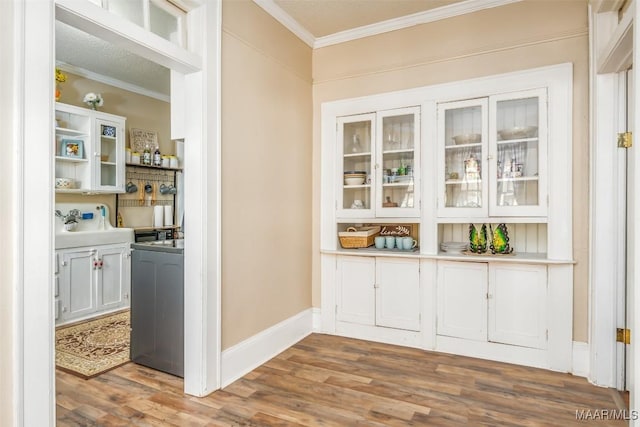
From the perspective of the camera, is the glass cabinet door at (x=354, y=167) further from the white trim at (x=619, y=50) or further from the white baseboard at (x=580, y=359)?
the white baseboard at (x=580, y=359)

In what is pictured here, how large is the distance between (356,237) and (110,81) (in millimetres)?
3785

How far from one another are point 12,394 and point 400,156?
3026 millimetres

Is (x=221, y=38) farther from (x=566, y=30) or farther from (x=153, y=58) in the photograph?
(x=566, y=30)

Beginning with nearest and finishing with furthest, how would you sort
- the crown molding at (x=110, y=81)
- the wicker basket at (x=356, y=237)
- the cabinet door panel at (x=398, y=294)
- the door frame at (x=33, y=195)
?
the door frame at (x=33, y=195), the cabinet door panel at (x=398, y=294), the wicker basket at (x=356, y=237), the crown molding at (x=110, y=81)

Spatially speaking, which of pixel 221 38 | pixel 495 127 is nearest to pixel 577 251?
pixel 495 127

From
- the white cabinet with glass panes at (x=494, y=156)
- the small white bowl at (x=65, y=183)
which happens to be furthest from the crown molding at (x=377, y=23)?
the small white bowl at (x=65, y=183)

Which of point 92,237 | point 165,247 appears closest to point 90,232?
point 92,237

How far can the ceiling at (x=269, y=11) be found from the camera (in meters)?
3.10

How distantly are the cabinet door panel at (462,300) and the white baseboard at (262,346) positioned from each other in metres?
1.25

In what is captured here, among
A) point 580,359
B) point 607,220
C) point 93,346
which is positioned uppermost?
point 607,220

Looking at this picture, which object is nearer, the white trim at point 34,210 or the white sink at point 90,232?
the white trim at point 34,210

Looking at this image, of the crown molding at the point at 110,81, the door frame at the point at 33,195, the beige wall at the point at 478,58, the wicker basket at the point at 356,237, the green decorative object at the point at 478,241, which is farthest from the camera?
the crown molding at the point at 110,81

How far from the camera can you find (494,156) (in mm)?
3012

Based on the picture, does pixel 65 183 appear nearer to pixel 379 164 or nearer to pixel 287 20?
pixel 287 20
